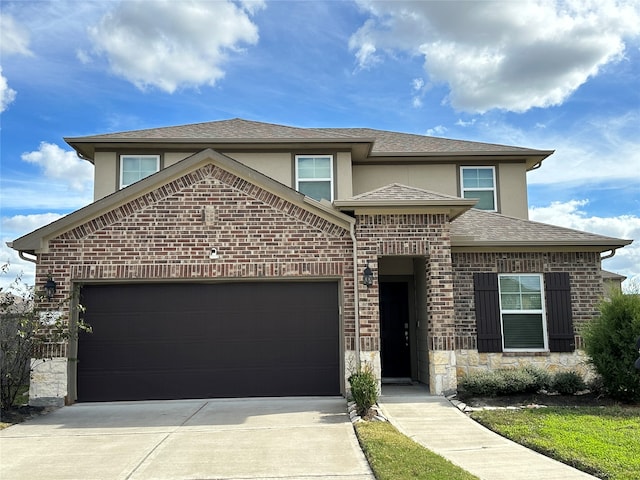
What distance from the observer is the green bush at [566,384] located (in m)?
10.3

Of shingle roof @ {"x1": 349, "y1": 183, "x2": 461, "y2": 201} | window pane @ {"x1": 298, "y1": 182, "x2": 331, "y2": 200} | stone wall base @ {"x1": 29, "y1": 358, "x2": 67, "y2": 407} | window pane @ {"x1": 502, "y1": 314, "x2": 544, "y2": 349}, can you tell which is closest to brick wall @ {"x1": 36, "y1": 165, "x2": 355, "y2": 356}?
shingle roof @ {"x1": 349, "y1": 183, "x2": 461, "y2": 201}

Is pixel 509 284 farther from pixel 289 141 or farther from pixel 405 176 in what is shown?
pixel 289 141

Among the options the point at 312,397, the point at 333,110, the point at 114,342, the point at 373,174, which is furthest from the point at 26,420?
the point at 333,110

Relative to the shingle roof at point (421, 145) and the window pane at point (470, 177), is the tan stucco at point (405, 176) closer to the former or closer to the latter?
the window pane at point (470, 177)

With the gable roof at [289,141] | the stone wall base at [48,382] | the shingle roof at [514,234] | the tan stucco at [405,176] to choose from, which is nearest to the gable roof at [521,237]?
the shingle roof at [514,234]

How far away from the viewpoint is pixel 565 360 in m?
11.8

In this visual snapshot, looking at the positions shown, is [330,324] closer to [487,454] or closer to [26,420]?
[487,454]

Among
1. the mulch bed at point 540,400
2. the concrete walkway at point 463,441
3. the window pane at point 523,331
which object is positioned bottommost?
the concrete walkway at point 463,441

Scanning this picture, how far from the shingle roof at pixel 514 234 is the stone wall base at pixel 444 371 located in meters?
2.33

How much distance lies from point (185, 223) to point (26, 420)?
14.4 feet

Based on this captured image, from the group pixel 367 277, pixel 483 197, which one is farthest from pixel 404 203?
pixel 483 197

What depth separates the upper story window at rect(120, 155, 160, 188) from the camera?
14.0 metres

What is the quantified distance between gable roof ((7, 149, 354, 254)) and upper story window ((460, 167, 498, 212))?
541cm

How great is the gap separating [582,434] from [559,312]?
4683 millimetres
